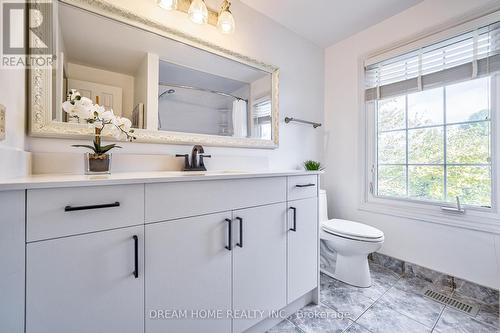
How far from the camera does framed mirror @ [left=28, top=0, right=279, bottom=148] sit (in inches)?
42.8

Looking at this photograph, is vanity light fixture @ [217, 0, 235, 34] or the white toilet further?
the white toilet

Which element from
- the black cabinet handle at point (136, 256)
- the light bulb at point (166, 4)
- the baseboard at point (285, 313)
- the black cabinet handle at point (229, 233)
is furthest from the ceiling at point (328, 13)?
the baseboard at point (285, 313)

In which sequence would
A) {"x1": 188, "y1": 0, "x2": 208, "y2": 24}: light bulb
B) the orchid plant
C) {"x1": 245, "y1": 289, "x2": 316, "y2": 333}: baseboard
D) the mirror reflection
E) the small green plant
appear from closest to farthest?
the orchid plant
the mirror reflection
{"x1": 245, "y1": 289, "x2": 316, "y2": 333}: baseboard
{"x1": 188, "y1": 0, "x2": 208, "y2": 24}: light bulb
the small green plant

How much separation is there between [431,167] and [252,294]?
180 cm

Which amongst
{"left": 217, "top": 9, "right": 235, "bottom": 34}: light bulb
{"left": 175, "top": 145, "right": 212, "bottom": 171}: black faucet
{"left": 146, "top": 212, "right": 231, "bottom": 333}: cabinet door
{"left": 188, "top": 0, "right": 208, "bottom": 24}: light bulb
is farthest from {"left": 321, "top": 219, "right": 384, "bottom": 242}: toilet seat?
{"left": 188, "top": 0, "right": 208, "bottom": 24}: light bulb

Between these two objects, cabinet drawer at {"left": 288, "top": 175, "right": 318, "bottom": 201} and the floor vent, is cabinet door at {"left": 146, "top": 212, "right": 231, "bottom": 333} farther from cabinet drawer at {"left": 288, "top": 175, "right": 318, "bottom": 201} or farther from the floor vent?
the floor vent

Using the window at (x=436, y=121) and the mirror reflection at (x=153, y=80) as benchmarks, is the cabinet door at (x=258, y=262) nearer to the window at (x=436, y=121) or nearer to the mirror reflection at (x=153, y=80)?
the mirror reflection at (x=153, y=80)

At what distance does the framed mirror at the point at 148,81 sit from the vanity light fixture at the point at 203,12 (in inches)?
5.2

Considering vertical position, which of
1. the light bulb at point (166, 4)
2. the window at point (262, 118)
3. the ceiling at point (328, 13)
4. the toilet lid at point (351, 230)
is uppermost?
the ceiling at point (328, 13)

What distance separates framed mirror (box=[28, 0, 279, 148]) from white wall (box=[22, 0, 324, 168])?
75mm

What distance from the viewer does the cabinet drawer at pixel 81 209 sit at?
2.14 ft

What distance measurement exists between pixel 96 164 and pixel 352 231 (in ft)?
5.81

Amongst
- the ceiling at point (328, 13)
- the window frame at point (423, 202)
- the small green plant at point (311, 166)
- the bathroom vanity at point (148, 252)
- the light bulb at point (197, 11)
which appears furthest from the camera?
the small green plant at point (311, 166)

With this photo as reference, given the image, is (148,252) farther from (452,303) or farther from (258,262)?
(452,303)
